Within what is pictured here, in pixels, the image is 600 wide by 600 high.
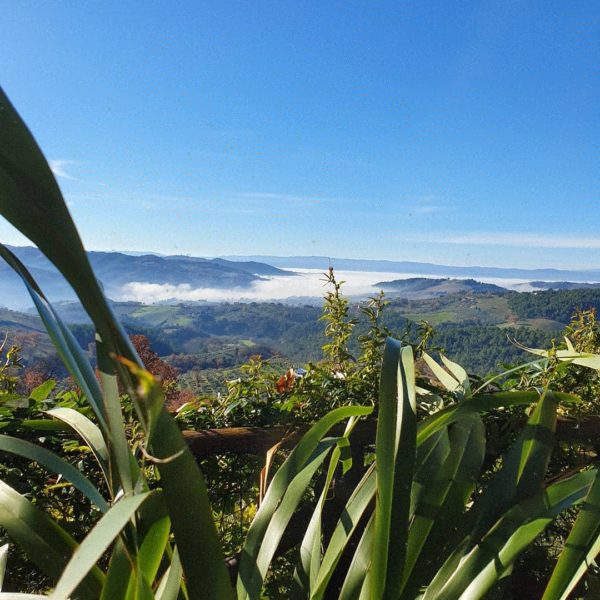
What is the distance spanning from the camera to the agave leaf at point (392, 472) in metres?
0.77

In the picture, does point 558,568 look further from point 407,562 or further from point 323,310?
point 323,310

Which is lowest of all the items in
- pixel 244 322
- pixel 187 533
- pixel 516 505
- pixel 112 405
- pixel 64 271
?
pixel 244 322

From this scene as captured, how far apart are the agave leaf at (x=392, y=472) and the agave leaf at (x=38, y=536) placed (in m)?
0.43

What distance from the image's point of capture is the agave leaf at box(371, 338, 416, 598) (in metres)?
0.77

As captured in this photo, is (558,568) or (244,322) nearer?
(558,568)

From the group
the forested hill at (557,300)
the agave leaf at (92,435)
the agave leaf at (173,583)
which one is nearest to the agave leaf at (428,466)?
the agave leaf at (173,583)

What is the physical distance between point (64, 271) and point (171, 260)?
92974mm

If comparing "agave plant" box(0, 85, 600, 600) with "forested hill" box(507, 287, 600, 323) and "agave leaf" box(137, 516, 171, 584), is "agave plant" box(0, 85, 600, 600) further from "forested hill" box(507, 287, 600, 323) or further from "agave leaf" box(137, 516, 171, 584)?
"forested hill" box(507, 287, 600, 323)

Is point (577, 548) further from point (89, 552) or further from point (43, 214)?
point (43, 214)

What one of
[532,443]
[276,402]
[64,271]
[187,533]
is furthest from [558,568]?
[64,271]

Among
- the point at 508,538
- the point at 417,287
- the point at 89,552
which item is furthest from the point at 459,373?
the point at 417,287

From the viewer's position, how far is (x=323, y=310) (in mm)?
1508

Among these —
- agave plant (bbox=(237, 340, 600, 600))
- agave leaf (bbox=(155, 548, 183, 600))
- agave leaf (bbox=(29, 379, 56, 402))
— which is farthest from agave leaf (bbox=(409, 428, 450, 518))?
agave leaf (bbox=(29, 379, 56, 402))

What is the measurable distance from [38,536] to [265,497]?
36 centimetres
